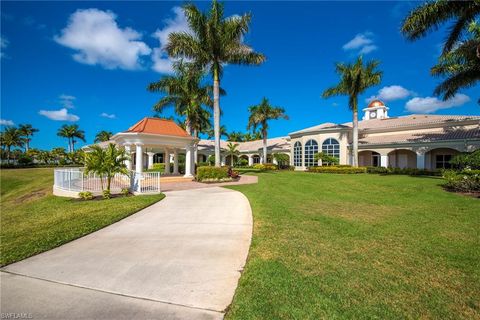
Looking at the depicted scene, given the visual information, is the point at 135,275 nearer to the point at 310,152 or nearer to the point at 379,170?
the point at 379,170

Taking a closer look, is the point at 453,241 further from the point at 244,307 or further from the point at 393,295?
the point at 244,307

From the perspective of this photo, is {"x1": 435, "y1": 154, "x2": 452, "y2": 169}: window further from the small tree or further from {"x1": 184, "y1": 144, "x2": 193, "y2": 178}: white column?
the small tree

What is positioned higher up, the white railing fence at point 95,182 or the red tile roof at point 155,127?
the red tile roof at point 155,127

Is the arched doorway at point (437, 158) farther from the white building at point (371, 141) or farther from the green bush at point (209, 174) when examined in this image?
the green bush at point (209, 174)

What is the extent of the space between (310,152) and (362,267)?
1182 inches

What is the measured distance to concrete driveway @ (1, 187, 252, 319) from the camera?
9.78 ft

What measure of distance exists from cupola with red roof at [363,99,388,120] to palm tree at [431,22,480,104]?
33199 mm

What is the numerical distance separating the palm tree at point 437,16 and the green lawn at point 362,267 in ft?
39.1

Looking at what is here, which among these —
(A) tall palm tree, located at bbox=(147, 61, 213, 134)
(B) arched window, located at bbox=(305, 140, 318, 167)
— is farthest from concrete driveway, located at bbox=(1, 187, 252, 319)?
(B) arched window, located at bbox=(305, 140, 318, 167)

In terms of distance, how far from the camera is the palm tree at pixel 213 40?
17.9 meters

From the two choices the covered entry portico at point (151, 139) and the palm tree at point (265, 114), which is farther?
the palm tree at point (265, 114)

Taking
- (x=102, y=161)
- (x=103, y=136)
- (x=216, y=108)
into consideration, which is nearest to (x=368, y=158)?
(x=216, y=108)

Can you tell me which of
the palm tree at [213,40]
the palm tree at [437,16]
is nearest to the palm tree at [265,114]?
the palm tree at [213,40]

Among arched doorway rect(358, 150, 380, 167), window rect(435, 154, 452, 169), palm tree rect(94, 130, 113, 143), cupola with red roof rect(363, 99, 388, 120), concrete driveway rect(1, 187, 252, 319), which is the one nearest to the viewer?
concrete driveway rect(1, 187, 252, 319)
